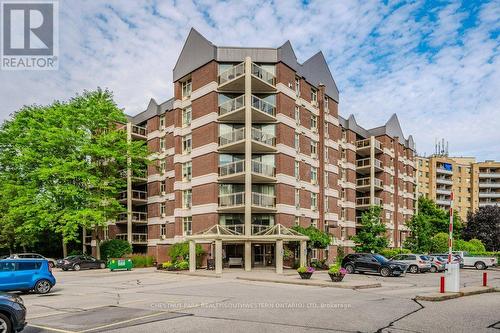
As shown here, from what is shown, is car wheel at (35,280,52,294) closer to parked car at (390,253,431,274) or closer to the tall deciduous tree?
parked car at (390,253,431,274)

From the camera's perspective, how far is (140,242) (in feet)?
158

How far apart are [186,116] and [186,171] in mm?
5419

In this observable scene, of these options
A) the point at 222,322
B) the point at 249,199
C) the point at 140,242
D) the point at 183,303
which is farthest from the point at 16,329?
the point at 140,242

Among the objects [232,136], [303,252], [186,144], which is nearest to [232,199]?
[232,136]

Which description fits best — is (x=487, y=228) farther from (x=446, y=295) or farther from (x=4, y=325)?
(x=4, y=325)

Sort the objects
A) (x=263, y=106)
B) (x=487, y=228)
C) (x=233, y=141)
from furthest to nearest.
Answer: (x=487, y=228) < (x=263, y=106) < (x=233, y=141)

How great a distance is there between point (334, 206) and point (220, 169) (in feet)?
53.2

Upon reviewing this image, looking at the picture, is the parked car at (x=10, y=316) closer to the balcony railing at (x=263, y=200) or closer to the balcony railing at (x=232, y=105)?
the balcony railing at (x=263, y=200)

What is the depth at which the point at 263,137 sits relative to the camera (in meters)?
36.7

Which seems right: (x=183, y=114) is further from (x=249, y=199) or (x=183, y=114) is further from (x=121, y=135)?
(x=249, y=199)

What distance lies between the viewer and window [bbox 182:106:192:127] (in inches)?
1592

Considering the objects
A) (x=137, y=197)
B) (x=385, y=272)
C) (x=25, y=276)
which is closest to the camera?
(x=25, y=276)

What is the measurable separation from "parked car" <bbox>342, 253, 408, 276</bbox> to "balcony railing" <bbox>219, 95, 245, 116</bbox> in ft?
50.4

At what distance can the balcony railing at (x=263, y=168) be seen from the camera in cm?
3538
